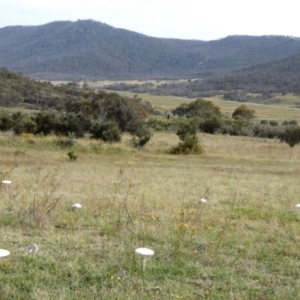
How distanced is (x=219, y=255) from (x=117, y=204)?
3.25 meters

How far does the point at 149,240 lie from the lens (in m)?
6.92

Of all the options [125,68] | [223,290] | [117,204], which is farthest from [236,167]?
[125,68]

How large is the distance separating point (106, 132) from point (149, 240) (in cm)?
2050

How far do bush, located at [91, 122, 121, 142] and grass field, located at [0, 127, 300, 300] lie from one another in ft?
42.9

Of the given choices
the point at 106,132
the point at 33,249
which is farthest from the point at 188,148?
the point at 33,249

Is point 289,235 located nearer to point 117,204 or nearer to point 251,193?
point 117,204

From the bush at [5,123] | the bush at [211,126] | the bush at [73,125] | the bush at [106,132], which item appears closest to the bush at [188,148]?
the bush at [106,132]

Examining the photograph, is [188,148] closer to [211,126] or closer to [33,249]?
[33,249]

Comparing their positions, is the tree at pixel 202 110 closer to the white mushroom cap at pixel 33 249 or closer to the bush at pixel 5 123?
the bush at pixel 5 123

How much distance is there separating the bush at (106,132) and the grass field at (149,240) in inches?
514

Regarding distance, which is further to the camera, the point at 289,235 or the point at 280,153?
the point at 280,153

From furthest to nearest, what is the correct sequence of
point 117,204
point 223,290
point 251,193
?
1. point 251,193
2. point 117,204
3. point 223,290

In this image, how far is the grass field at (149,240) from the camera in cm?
525

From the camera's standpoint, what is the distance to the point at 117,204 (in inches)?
366
